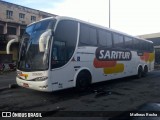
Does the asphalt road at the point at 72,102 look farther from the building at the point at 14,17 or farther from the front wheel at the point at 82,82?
the building at the point at 14,17

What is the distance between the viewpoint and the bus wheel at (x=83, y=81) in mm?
9466

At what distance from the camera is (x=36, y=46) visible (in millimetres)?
8328

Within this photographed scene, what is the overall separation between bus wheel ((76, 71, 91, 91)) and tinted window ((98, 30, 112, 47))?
2.06 m

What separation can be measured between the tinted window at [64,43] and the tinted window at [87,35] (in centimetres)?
55

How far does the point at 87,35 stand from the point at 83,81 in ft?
7.41

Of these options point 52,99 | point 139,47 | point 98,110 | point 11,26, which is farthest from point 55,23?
point 11,26

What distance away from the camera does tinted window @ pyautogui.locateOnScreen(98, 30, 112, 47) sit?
11094 millimetres

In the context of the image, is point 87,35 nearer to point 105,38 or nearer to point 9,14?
point 105,38

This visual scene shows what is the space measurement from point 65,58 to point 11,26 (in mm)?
28056

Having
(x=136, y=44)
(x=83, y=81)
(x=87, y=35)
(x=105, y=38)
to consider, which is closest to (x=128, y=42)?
(x=136, y=44)

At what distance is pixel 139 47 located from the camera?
53.0 ft

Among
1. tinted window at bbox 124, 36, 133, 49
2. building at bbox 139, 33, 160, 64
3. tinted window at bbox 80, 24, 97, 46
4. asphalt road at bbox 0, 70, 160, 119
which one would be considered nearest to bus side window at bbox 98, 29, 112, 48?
tinted window at bbox 80, 24, 97, 46

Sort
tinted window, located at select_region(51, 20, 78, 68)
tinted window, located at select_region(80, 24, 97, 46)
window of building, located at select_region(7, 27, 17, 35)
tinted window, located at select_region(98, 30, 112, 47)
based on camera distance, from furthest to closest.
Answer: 1. window of building, located at select_region(7, 27, 17, 35)
2. tinted window, located at select_region(98, 30, 112, 47)
3. tinted window, located at select_region(80, 24, 97, 46)
4. tinted window, located at select_region(51, 20, 78, 68)

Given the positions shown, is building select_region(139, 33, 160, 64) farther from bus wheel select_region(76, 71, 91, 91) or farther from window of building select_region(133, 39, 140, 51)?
bus wheel select_region(76, 71, 91, 91)
